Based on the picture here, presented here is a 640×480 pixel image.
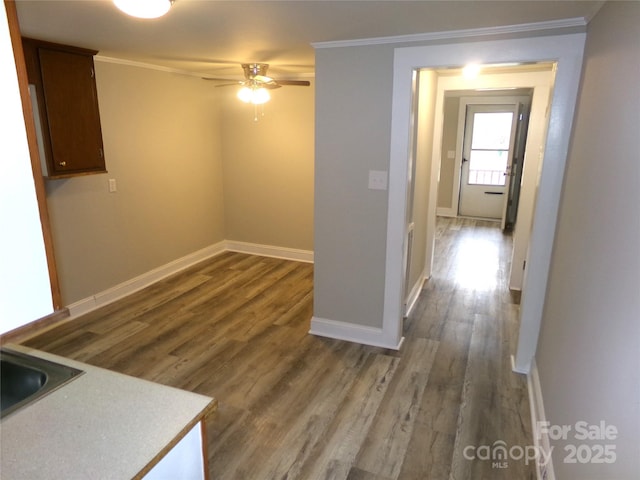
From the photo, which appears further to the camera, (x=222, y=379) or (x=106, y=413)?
(x=222, y=379)

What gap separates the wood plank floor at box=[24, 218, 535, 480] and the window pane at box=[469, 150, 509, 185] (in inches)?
143

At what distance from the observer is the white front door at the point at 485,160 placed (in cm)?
736

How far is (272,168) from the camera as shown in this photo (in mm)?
5016

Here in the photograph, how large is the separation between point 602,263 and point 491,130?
21.9 feet

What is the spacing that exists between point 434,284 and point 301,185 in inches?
74.8

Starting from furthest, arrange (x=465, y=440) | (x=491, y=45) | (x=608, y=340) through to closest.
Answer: (x=491, y=45)
(x=465, y=440)
(x=608, y=340)

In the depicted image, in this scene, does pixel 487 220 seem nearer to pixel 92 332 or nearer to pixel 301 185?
pixel 301 185

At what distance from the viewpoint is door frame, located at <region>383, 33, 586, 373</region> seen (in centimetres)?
230

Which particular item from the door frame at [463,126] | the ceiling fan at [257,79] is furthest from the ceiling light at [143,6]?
the door frame at [463,126]

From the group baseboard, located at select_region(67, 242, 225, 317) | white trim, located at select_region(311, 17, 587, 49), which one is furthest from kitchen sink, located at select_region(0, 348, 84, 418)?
white trim, located at select_region(311, 17, 587, 49)

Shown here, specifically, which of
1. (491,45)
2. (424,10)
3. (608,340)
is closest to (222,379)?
(608,340)

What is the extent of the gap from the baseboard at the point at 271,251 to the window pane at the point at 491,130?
4.33m

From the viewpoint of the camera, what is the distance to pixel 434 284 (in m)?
4.48

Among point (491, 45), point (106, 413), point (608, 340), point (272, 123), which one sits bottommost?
point (106, 413)
